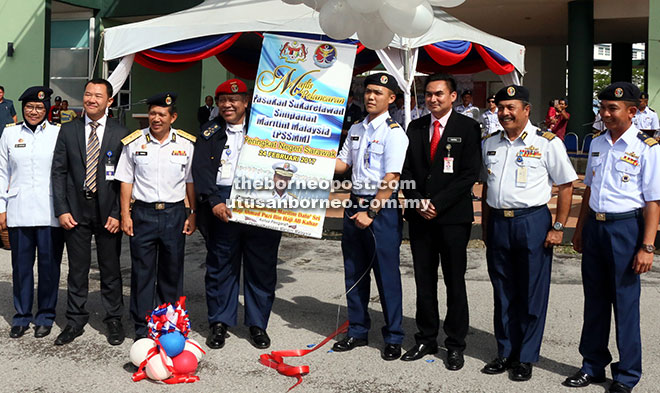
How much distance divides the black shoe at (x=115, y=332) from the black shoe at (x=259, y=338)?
95 cm

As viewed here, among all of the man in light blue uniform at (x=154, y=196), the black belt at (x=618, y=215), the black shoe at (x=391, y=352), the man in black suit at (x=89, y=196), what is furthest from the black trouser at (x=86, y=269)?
the black belt at (x=618, y=215)

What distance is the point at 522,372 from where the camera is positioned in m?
4.21

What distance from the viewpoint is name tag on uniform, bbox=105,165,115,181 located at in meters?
4.95

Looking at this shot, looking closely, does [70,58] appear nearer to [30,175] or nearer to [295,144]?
[30,175]

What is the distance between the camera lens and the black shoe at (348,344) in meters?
4.76

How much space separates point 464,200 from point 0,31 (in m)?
17.1

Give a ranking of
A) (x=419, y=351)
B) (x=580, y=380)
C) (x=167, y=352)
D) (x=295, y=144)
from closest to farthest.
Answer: (x=580, y=380) < (x=167, y=352) < (x=419, y=351) < (x=295, y=144)

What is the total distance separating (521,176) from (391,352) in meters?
1.48

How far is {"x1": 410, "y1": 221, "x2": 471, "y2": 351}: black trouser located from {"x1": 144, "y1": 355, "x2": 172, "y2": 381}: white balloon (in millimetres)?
1697

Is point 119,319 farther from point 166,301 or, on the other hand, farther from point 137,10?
point 137,10

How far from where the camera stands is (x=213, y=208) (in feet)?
15.8

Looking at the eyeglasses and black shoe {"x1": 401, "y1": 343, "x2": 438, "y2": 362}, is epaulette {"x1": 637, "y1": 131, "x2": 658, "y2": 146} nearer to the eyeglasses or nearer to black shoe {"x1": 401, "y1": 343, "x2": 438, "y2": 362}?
black shoe {"x1": 401, "y1": 343, "x2": 438, "y2": 362}

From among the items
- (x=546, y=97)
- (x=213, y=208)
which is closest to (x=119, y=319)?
(x=213, y=208)

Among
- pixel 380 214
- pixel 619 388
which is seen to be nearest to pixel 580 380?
pixel 619 388
